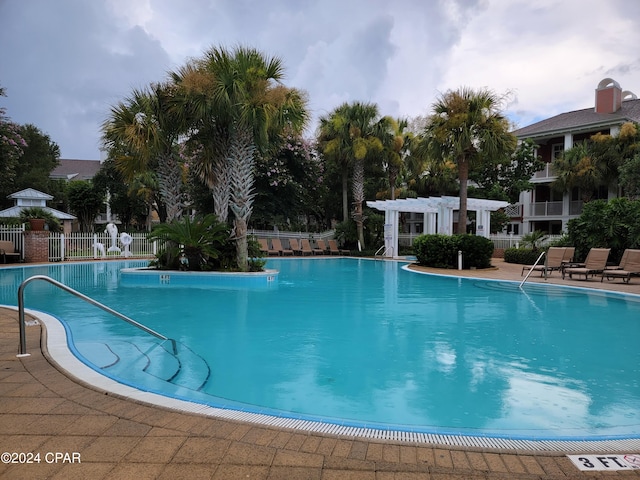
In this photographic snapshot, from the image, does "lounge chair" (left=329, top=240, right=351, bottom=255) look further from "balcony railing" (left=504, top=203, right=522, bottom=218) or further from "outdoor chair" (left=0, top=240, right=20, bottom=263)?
"outdoor chair" (left=0, top=240, right=20, bottom=263)

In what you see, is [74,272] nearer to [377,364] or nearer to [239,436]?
[377,364]

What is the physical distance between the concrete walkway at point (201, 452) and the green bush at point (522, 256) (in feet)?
62.1

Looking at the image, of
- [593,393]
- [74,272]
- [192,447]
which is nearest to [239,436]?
[192,447]

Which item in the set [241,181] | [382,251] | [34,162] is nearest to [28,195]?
[34,162]

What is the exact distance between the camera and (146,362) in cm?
516

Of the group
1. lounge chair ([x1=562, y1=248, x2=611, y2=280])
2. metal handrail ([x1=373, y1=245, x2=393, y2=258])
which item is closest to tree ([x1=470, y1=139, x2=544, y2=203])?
metal handrail ([x1=373, y1=245, x2=393, y2=258])

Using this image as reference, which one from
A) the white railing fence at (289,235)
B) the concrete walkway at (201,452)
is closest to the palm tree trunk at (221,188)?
the concrete walkway at (201,452)

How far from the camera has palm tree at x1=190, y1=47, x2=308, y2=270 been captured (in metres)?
12.3

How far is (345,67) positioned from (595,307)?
45.0 feet

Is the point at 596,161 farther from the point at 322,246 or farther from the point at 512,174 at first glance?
the point at 322,246

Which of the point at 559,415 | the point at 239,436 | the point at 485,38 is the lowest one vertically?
the point at 559,415

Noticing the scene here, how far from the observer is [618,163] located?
24.8 metres

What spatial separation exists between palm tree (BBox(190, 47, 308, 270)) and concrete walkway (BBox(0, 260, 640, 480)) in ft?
33.6

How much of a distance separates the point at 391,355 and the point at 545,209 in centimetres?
2905
